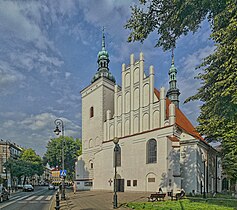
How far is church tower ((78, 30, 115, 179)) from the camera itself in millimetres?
41722

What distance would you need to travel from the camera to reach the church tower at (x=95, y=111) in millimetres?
41722

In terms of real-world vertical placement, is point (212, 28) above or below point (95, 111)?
above

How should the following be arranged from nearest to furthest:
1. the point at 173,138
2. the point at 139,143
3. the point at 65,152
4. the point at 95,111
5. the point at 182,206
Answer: the point at 182,206, the point at 173,138, the point at 139,143, the point at 95,111, the point at 65,152

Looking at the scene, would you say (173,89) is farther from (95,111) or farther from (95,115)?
(95,115)

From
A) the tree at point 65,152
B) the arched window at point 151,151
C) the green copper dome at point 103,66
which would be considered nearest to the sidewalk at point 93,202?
the arched window at point 151,151

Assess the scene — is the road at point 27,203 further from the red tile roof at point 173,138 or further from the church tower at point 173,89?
the church tower at point 173,89

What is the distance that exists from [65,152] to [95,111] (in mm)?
31344

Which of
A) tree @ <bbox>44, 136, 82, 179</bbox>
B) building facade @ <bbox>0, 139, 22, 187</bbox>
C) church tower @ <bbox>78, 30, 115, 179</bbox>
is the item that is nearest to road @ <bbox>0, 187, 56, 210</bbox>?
church tower @ <bbox>78, 30, 115, 179</bbox>

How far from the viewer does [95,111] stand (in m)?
43.2

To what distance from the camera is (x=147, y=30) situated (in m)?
10.7

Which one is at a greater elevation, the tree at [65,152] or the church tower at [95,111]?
the church tower at [95,111]

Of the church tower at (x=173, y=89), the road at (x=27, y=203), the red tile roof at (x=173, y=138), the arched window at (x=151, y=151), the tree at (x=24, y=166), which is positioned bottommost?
the tree at (x=24, y=166)

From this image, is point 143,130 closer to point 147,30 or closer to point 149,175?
point 149,175

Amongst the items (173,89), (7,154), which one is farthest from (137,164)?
(7,154)
